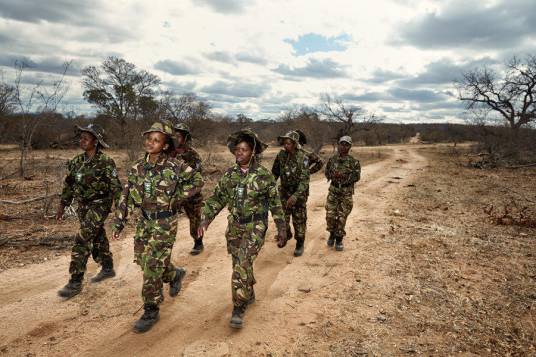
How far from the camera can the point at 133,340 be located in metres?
3.74

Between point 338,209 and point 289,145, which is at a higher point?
point 289,145

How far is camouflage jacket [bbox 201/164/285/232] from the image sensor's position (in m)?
3.98

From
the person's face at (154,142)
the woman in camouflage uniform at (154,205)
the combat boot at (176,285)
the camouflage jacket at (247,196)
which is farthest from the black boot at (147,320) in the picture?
the person's face at (154,142)

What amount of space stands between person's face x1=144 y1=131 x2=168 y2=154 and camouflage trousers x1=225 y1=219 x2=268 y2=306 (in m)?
1.13

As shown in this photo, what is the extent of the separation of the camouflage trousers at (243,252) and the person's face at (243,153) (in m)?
A: 0.68

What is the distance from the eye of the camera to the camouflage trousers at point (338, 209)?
21.2 ft

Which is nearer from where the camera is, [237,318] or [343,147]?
[237,318]

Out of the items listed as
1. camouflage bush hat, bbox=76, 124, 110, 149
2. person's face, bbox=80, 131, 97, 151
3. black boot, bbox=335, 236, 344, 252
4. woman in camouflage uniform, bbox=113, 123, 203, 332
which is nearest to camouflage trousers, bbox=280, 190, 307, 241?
black boot, bbox=335, 236, 344, 252

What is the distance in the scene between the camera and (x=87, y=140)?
180 inches

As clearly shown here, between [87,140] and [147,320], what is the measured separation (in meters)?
2.33

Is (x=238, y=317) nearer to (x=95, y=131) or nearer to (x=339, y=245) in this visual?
(x=95, y=131)

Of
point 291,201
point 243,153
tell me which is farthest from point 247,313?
point 243,153

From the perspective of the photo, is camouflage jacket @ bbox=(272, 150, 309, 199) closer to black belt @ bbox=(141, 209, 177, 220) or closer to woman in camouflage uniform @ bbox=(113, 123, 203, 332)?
woman in camouflage uniform @ bbox=(113, 123, 203, 332)

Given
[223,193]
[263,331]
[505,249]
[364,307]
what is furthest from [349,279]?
[505,249]
